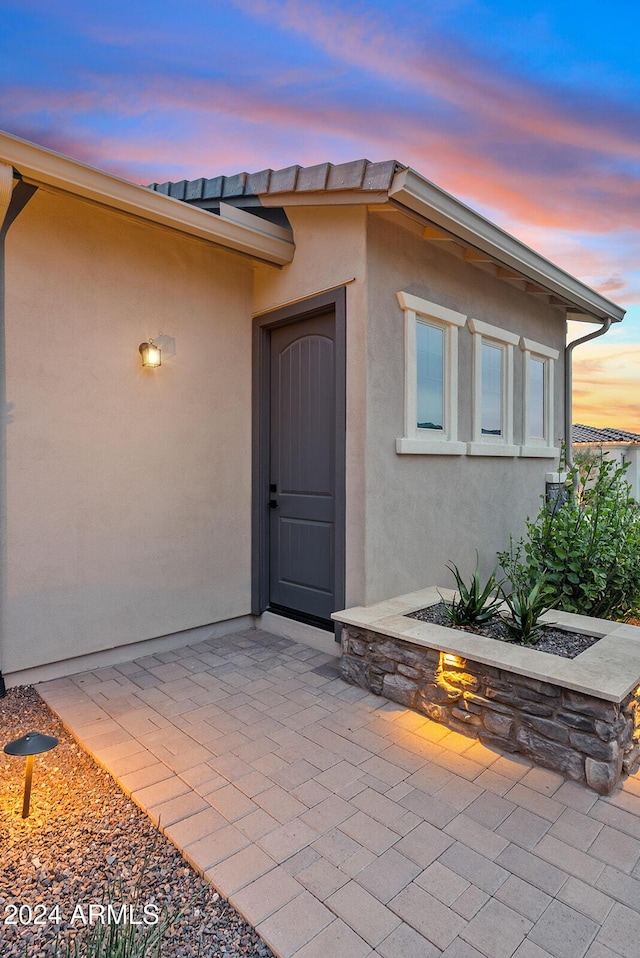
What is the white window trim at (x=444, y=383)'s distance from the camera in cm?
449

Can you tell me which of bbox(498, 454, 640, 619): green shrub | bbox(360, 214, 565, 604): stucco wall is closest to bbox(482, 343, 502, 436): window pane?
bbox(360, 214, 565, 604): stucco wall

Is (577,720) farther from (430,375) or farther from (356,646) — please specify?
(430,375)

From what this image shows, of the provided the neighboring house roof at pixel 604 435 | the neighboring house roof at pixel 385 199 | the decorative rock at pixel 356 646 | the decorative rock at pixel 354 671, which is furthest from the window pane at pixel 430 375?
the neighboring house roof at pixel 604 435

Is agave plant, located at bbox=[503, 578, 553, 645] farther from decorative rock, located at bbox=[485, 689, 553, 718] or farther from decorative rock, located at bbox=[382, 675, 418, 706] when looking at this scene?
decorative rock, located at bbox=[382, 675, 418, 706]

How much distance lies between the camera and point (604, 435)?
13906 millimetres

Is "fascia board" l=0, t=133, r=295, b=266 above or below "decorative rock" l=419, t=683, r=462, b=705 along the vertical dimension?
above

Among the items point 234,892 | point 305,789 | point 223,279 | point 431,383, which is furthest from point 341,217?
point 234,892

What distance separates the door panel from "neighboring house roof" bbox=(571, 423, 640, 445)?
1082 centimetres

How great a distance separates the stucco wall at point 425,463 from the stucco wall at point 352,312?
0.07 meters

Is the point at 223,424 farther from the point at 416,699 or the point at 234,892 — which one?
the point at 234,892

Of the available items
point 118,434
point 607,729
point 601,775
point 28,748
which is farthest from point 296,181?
point 601,775

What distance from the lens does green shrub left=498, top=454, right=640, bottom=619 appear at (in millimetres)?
4676

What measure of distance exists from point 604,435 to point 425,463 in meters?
11.4

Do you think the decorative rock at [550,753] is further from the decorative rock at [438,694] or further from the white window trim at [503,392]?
the white window trim at [503,392]
